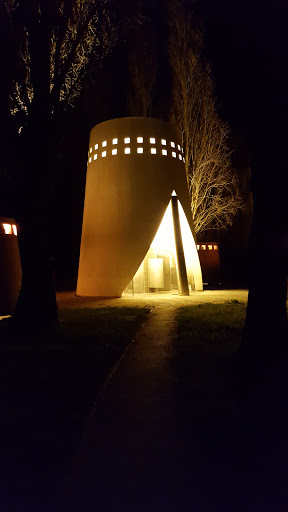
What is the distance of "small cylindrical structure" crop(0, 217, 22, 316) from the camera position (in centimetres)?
1077

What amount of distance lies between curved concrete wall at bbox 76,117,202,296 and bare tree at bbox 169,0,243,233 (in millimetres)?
3039

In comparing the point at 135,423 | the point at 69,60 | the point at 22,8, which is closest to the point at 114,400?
the point at 135,423

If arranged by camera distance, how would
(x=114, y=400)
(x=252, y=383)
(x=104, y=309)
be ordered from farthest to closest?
(x=104, y=309)
(x=252, y=383)
(x=114, y=400)

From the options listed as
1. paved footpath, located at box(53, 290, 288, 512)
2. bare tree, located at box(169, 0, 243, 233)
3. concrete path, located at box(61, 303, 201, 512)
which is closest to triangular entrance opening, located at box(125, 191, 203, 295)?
bare tree, located at box(169, 0, 243, 233)

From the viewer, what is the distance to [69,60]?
824 cm

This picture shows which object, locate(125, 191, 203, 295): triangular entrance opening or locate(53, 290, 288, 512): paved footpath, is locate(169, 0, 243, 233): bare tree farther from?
locate(53, 290, 288, 512): paved footpath

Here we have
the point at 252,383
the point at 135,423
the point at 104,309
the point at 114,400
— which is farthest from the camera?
the point at 104,309

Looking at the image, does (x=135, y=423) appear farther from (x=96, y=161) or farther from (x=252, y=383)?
(x=96, y=161)

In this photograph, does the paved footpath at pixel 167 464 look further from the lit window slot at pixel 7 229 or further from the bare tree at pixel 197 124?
the bare tree at pixel 197 124

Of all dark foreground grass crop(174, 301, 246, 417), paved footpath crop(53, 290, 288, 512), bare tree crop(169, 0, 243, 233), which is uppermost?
bare tree crop(169, 0, 243, 233)

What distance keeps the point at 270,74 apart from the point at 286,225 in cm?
192

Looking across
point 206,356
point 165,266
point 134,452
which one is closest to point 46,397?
point 134,452

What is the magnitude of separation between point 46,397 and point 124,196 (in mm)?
12501

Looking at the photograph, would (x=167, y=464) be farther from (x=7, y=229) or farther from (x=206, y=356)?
(x=7, y=229)
